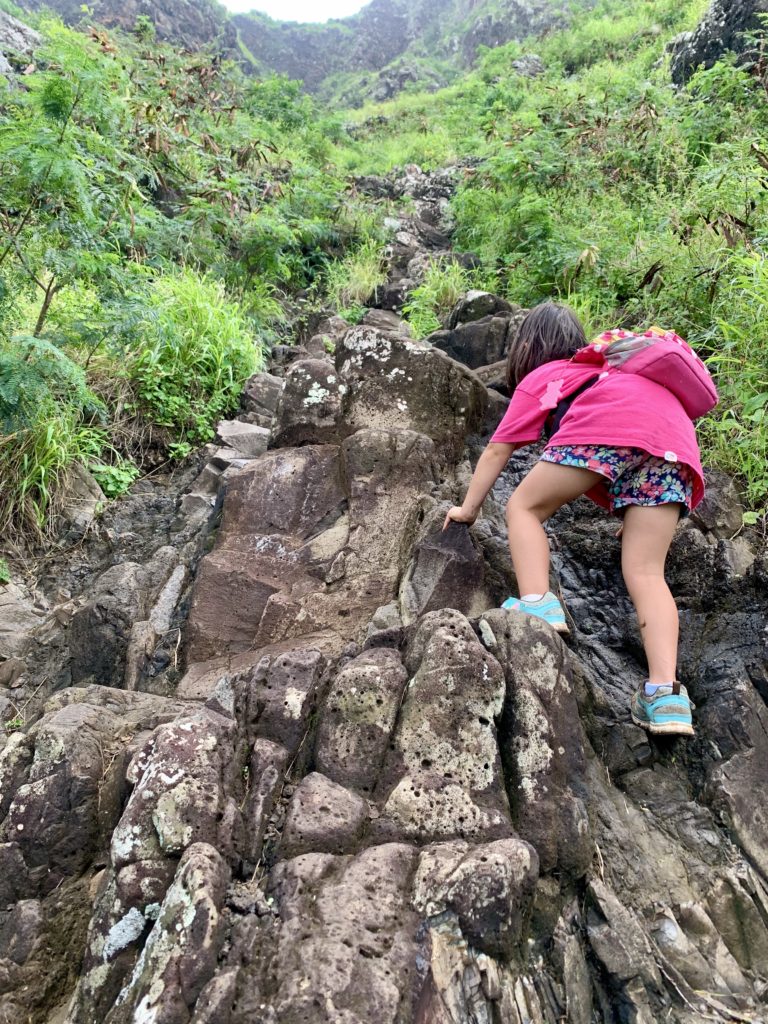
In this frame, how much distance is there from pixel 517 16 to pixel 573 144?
81.0 ft

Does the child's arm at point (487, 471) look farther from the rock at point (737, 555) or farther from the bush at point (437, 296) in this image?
the bush at point (437, 296)

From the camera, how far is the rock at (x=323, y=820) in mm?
1826

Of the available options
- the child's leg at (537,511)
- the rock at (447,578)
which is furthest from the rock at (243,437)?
the child's leg at (537,511)

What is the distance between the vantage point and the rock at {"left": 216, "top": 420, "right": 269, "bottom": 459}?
17.8 feet

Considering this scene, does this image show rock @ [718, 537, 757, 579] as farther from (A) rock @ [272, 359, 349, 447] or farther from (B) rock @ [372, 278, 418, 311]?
(B) rock @ [372, 278, 418, 311]

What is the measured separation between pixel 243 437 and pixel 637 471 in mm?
3700

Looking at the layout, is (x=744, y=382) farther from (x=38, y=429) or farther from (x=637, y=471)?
(x=38, y=429)

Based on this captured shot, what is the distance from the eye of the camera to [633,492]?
2.52 metres

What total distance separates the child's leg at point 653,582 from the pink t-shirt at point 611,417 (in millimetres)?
196

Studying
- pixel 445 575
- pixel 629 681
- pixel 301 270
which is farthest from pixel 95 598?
pixel 301 270

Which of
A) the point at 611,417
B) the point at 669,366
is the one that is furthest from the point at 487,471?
the point at 669,366

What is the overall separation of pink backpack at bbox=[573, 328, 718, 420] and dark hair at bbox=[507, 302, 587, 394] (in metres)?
0.29

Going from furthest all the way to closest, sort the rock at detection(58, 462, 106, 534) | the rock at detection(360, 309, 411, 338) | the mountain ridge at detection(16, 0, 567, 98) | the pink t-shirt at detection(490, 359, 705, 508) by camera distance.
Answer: the mountain ridge at detection(16, 0, 567, 98) < the rock at detection(360, 309, 411, 338) < the rock at detection(58, 462, 106, 534) < the pink t-shirt at detection(490, 359, 705, 508)

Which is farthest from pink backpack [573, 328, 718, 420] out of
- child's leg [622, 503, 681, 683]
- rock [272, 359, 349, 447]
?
rock [272, 359, 349, 447]
